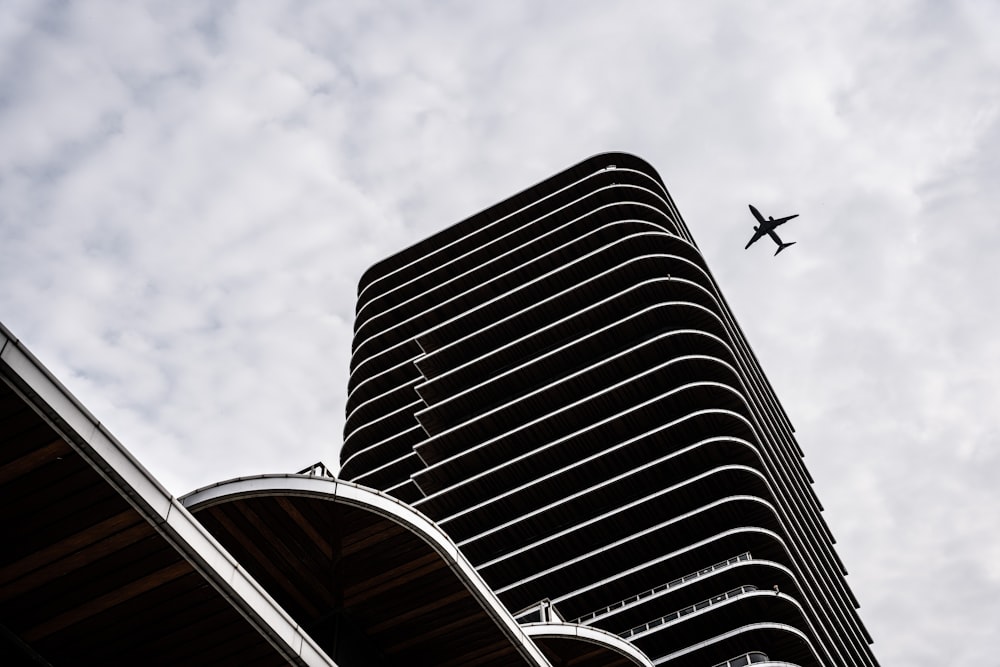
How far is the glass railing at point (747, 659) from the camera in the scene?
2122 inches

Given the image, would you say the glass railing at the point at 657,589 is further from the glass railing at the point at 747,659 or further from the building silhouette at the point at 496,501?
the glass railing at the point at 747,659

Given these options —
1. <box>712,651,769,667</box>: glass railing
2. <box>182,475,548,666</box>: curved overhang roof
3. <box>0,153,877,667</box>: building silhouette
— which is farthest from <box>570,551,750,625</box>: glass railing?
<box>182,475,548,666</box>: curved overhang roof

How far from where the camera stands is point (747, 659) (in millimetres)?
54156

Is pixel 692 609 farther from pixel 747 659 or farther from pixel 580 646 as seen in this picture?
pixel 580 646

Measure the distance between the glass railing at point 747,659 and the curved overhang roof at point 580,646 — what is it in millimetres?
29287

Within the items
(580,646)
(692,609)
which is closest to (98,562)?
A: (580,646)

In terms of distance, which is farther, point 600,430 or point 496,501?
point 600,430

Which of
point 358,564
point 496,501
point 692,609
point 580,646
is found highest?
point 496,501

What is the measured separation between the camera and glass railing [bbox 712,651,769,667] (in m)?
53.9

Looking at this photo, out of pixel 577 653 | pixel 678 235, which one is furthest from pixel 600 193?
pixel 577 653

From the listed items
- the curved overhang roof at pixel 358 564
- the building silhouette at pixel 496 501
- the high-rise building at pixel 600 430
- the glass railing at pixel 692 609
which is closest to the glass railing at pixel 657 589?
the high-rise building at pixel 600 430

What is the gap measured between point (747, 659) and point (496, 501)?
2376cm

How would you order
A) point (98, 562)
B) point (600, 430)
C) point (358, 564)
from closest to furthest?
point (98, 562)
point (358, 564)
point (600, 430)

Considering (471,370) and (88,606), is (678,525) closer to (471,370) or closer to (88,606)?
(471,370)
